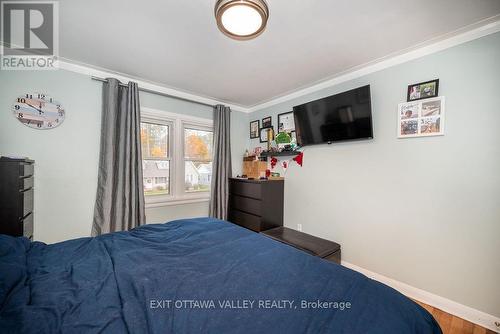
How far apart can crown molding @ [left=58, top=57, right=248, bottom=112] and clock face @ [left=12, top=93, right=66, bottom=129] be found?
43 centimetres

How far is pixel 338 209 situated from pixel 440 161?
1.13m

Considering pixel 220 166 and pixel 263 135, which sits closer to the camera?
pixel 220 166

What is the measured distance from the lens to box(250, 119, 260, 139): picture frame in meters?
3.78

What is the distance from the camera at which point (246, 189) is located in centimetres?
325

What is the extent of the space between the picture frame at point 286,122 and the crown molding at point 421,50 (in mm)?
441

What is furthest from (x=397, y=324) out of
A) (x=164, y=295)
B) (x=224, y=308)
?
(x=164, y=295)

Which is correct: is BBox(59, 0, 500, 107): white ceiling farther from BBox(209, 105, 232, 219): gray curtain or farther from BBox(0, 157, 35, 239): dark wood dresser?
BBox(0, 157, 35, 239): dark wood dresser

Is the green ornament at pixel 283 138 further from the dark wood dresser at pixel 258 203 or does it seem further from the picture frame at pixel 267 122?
the dark wood dresser at pixel 258 203

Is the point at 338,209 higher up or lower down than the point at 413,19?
lower down

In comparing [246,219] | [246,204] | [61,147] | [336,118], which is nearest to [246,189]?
[246,204]

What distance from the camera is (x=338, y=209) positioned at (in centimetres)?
259

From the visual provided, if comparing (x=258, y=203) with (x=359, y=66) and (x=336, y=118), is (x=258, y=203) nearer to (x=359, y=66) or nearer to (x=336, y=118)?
(x=336, y=118)

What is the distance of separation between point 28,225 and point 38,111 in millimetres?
1190

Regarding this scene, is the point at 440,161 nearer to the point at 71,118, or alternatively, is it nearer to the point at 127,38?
the point at 127,38
